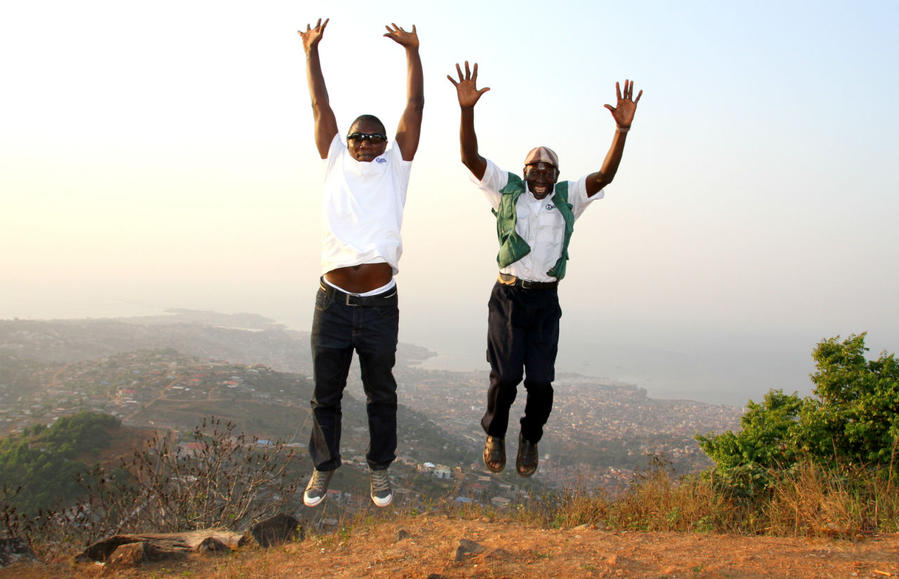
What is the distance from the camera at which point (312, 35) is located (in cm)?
453

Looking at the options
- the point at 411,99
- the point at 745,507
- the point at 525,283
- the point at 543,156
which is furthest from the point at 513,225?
the point at 745,507

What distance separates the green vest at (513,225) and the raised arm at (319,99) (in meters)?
1.55

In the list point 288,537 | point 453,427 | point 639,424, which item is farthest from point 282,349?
point 288,537

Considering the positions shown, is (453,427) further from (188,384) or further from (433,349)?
(433,349)

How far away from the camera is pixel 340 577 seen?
12.5 feet

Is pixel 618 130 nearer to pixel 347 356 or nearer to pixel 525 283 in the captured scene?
pixel 525 283

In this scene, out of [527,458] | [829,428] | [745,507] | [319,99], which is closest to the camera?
[319,99]

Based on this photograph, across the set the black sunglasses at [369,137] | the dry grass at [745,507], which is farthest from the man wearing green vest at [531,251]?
the dry grass at [745,507]

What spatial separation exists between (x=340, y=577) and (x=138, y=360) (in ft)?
152

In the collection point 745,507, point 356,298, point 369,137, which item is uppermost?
point 369,137

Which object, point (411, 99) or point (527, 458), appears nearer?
point (411, 99)

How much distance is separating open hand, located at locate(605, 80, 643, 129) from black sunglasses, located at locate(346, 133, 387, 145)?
1.91 meters

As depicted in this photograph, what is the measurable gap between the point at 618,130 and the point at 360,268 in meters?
2.44

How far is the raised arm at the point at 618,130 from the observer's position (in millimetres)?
4633
